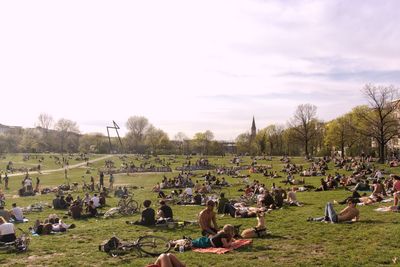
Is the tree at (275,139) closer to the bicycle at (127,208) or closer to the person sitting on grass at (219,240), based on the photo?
the bicycle at (127,208)

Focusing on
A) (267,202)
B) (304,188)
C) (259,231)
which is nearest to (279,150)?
(304,188)

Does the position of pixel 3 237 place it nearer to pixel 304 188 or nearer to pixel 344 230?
pixel 344 230

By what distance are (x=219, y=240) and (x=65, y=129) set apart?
429ft

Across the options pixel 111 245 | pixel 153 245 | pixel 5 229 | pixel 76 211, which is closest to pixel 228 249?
pixel 153 245

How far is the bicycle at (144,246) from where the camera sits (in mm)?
12062

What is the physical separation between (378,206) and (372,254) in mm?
9376

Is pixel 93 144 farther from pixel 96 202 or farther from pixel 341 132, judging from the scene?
pixel 96 202

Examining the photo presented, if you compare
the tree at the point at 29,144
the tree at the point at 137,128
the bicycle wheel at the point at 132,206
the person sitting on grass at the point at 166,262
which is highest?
the tree at the point at 137,128

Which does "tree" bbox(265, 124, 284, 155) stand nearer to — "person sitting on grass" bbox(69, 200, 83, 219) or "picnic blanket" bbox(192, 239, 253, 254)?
"person sitting on grass" bbox(69, 200, 83, 219)

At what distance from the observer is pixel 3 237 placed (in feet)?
43.5

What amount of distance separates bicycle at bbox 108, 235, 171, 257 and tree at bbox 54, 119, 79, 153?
121 metres

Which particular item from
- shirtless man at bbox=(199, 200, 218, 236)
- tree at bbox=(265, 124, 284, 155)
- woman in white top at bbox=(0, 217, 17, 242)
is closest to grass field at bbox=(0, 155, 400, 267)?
woman in white top at bbox=(0, 217, 17, 242)

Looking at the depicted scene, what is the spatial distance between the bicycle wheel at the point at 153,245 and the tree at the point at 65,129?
4793 inches

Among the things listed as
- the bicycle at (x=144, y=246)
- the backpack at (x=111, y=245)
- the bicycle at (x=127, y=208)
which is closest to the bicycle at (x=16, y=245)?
the backpack at (x=111, y=245)
